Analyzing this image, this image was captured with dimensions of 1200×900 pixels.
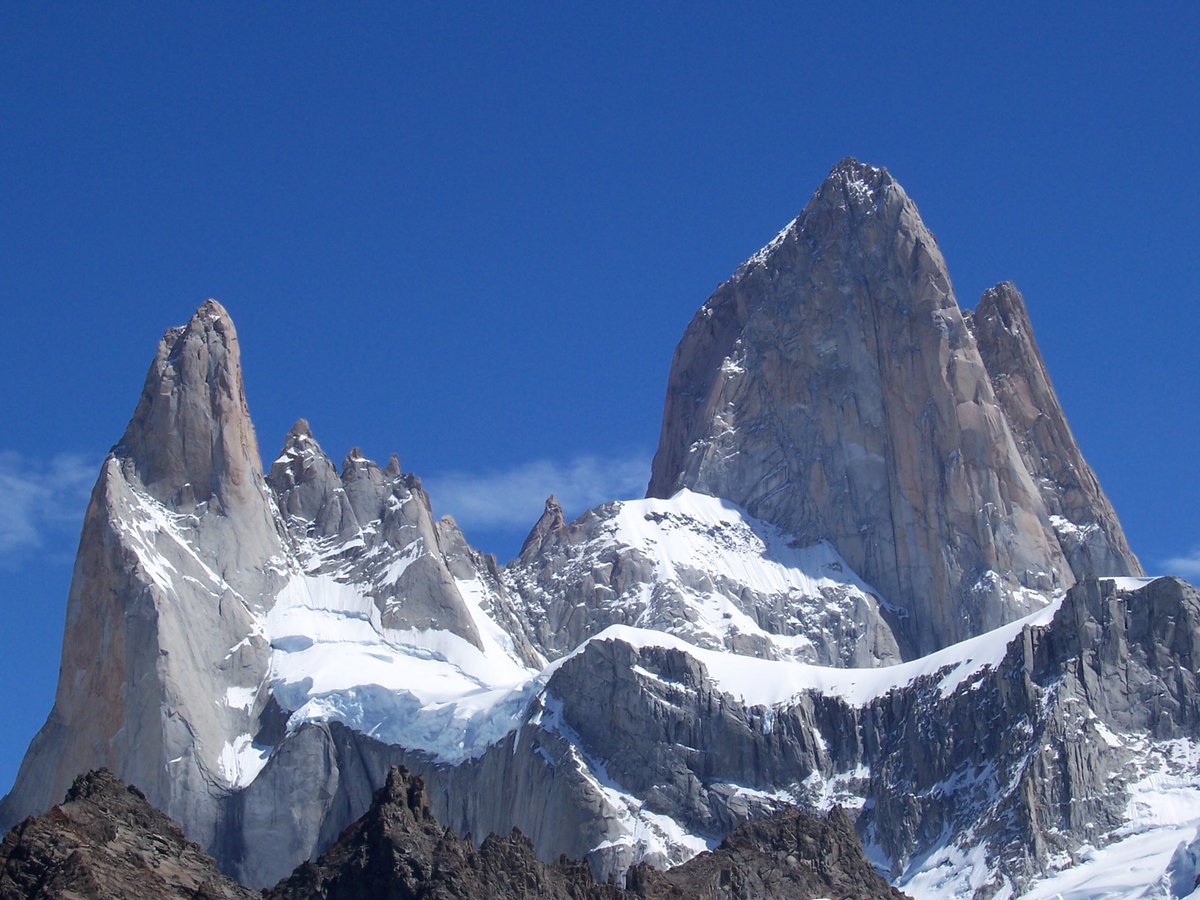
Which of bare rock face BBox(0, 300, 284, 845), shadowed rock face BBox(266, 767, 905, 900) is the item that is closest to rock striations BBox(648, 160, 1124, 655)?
bare rock face BBox(0, 300, 284, 845)

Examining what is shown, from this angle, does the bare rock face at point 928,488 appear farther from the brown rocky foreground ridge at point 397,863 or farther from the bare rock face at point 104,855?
the bare rock face at point 104,855

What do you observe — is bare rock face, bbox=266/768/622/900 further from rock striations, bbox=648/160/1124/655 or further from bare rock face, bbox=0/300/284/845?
rock striations, bbox=648/160/1124/655

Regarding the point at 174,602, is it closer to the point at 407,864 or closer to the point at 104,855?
the point at 407,864

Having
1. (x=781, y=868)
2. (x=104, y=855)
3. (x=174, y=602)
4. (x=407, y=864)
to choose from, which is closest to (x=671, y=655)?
(x=781, y=868)

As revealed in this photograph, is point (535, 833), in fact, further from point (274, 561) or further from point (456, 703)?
point (274, 561)

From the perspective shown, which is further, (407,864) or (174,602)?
(174,602)

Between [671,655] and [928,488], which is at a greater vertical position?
[928,488]
